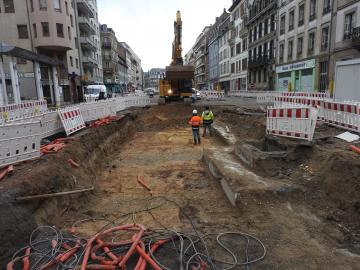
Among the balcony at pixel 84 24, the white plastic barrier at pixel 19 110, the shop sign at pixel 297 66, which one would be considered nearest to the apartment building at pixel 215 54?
the balcony at pixel 84 24

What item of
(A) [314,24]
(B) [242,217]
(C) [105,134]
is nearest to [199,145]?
(C) [105,134]

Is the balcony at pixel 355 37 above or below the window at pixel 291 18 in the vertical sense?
below

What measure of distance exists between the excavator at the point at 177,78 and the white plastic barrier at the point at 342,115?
1456 cm

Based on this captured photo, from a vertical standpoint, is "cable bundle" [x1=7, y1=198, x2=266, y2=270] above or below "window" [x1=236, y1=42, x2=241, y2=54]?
below

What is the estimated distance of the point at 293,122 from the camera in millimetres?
8703

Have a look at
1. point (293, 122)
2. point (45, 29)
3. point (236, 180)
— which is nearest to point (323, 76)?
point (293, 122)

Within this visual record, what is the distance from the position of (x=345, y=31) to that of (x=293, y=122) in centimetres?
1947

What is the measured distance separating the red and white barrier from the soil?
172 centimetres

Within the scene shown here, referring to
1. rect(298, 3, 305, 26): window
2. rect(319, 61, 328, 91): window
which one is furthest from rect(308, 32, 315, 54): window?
rect(319, 61, 328, 91): window

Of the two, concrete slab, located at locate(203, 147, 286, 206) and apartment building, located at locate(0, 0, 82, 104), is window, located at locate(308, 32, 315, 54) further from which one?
apartment building, located at locate(0, 0, 82, 104)

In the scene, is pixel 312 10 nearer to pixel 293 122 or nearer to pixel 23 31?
pixel 293 122

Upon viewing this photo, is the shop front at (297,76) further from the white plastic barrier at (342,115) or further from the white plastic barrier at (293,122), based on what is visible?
the white plastic barrier at (293,122)

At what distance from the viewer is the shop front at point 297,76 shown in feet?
95.0

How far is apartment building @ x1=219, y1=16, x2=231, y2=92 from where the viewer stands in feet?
201
